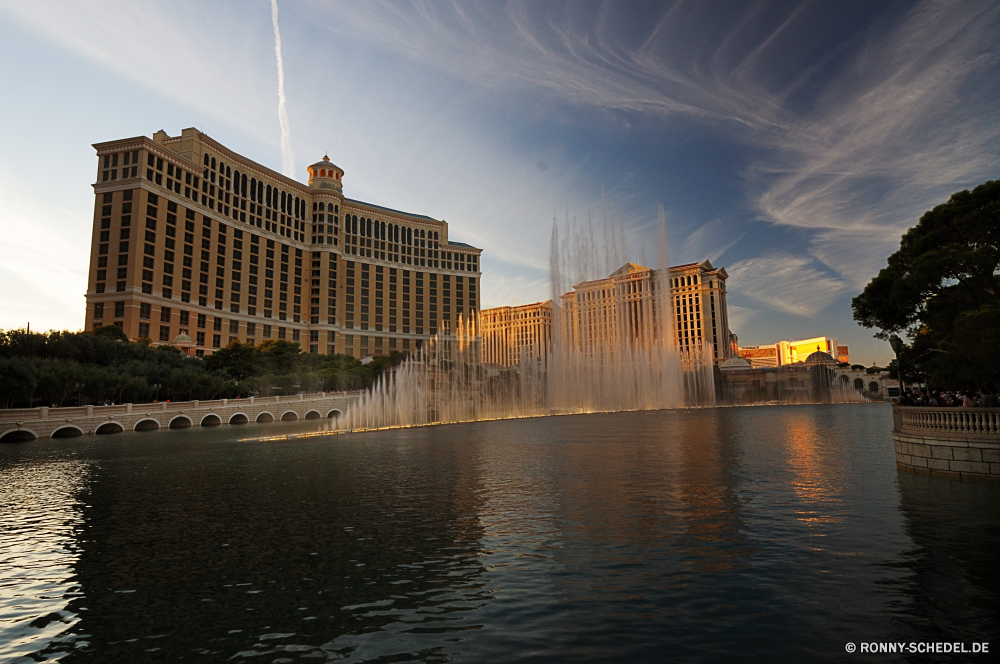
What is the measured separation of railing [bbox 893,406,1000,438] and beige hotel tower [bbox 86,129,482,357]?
350 ft

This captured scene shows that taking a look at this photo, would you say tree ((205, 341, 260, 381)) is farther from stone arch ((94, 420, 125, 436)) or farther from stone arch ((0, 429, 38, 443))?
stone arch ((0, 429, 38, 443))

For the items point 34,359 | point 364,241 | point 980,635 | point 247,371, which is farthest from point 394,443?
point 364,241

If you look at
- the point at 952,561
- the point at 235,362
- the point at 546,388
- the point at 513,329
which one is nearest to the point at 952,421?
the point at 952,561

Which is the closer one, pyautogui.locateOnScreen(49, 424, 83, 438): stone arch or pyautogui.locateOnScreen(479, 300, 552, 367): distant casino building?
pyautogui.locateOnScreen(49, 424, 83, 438): stone arch

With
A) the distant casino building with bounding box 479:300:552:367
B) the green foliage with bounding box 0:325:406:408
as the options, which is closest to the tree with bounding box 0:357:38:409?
the green foliage with bounding box 0:325:406:408

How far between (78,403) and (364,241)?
9976cm

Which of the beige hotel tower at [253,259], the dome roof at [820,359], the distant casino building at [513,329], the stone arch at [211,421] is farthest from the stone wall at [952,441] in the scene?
the distant casino building at [513,329]

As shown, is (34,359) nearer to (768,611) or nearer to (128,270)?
(128,270)

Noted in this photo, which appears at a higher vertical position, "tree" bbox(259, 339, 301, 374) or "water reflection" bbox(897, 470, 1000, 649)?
"tree" bbox(259, 339, 301, 374)

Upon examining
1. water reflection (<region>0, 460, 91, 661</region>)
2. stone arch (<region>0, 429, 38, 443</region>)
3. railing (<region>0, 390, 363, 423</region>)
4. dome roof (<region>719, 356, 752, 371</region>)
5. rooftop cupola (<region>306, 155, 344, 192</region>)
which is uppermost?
rooftop cupola (<region>306, 155, 344, 192</region>)

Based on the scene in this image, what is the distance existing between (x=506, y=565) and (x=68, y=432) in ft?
182

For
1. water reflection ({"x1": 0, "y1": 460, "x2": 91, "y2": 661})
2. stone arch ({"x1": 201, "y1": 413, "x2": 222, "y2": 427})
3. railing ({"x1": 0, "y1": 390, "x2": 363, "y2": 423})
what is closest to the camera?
water reflection ({"x1": 0, "y1": 460, "x2": 91, "y2": 661})

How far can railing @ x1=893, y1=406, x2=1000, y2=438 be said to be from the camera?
51.5 ft

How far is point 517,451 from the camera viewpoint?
1080 inches
